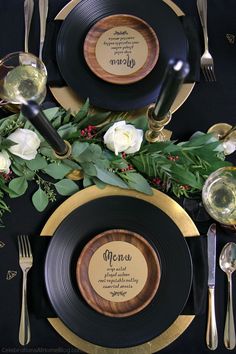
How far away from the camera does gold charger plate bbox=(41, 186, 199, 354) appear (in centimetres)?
84

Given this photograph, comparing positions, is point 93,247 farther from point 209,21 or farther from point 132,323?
point 209,21

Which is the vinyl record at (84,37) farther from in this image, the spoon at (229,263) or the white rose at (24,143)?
the spoon at (229,263)

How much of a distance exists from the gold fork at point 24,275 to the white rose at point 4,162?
0.14 meters

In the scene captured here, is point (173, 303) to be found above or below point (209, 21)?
below

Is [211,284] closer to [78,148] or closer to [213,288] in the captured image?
[213,288]

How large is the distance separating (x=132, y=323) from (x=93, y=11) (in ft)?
2.08

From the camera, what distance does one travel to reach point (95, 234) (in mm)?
853

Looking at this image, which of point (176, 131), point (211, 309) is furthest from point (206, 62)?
point (211, 309)

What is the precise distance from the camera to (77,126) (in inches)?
34.2

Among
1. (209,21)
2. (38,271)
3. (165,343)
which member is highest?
(209,21)

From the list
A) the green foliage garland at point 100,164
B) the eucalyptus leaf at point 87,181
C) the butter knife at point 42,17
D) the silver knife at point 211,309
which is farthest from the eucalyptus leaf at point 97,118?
the silver knife at point 211,309

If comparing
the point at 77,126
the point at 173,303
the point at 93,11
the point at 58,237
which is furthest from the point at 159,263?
the point at 93,11

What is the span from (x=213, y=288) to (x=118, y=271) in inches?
7.4

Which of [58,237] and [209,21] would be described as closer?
[58,237]
